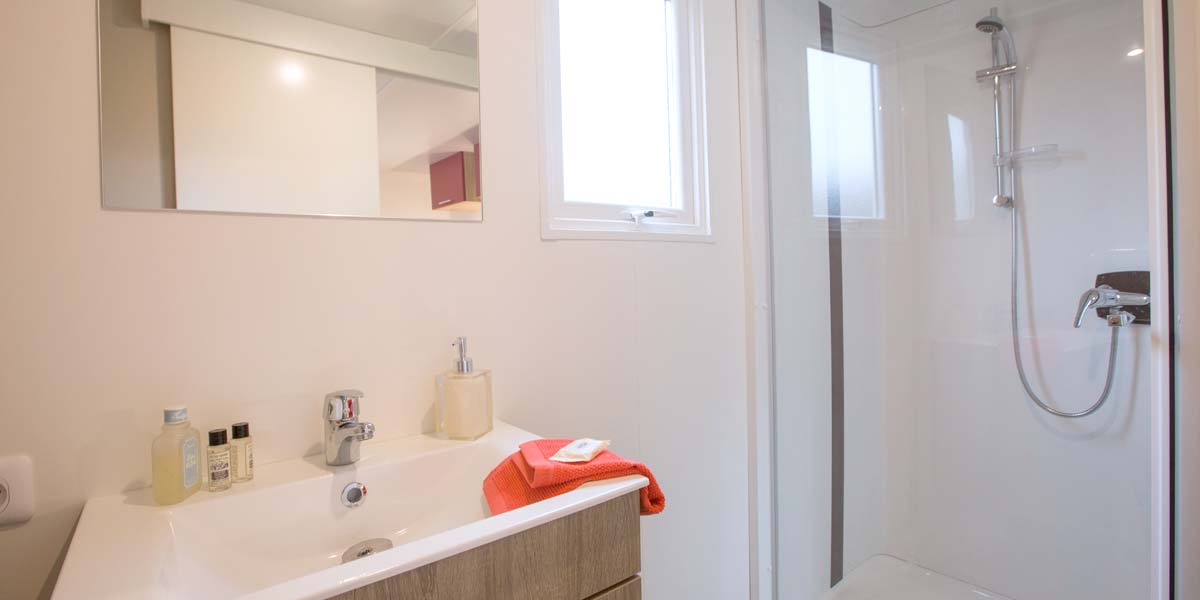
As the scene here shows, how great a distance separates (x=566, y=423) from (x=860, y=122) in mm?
1227

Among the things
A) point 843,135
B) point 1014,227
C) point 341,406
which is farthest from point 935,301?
point 341,406

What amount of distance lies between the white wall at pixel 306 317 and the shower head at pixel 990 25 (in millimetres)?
→ 752

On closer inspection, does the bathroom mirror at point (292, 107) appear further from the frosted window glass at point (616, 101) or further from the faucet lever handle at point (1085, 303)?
the faucet lever handle at point (1085, 303)

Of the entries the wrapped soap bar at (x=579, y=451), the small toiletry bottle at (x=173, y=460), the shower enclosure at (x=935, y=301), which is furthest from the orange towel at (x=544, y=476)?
the shower enclosure at (x=935, y=301)

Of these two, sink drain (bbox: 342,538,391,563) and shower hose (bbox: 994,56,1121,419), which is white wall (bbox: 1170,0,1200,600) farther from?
sink drain (bbox: 342,538,391,563)

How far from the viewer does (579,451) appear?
2.78 ft

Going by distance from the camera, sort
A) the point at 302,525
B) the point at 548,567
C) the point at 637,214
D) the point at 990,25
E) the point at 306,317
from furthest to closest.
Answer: the point at 990,25
the point at 637,214
the point at 306,317
the point at 302,525
the point at 548,567

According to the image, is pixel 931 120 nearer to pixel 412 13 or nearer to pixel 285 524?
pixel 412 13

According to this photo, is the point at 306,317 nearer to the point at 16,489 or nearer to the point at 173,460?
the point at 173,460

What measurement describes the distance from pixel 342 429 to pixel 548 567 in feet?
1.30

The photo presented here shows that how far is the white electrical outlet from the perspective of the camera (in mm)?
739

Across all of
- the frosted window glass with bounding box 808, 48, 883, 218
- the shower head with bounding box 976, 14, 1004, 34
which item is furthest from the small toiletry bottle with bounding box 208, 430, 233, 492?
the shower head with bounding box 976, 14, 1004, 34

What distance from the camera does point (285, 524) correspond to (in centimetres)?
80

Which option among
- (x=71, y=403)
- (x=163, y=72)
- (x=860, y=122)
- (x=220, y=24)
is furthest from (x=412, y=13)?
(x=860, y=122)
